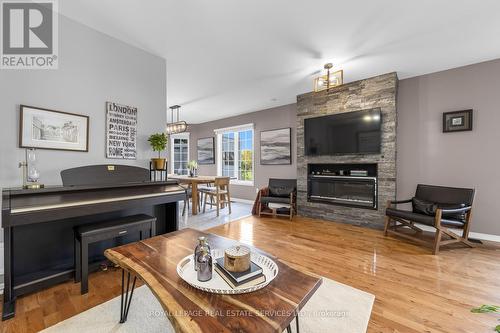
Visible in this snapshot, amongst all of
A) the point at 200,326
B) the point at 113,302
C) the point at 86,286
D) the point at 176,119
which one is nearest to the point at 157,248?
the point at 113,302

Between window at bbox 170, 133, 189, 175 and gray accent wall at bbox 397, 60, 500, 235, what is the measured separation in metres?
6.41

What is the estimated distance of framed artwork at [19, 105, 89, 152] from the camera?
6.45 feet

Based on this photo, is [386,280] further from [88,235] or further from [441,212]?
[88,235]

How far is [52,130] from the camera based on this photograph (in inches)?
83.3

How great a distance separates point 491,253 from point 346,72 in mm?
3120

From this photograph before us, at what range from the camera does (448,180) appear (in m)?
3.36

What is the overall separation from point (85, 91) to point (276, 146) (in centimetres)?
405

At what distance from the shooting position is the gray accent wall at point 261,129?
5.28 m

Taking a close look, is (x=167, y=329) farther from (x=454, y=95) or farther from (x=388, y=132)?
(x=454, y=95)

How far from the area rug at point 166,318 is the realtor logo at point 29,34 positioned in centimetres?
227

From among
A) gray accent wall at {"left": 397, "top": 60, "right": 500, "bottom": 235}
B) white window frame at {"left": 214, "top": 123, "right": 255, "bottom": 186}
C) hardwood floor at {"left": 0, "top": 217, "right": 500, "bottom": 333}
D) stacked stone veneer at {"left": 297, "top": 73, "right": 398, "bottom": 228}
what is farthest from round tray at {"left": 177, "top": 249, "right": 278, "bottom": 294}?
white window frame at {"left": 214, "top": 123, "right": 255, "bottom": 186}

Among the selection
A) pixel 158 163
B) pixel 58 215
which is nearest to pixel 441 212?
pixel 158 163

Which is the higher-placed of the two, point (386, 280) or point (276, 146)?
point (276, 146)

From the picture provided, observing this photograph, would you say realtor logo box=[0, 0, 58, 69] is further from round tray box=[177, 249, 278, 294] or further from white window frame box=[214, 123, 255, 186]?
white window frame box=[214, 123, 255, 186]
